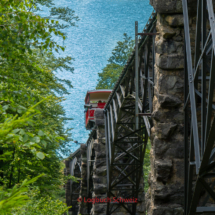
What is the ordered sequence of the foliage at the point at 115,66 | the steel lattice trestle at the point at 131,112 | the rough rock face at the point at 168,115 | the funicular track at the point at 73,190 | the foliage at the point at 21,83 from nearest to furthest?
the foliage at the point at 21,83 → the rough rock face at the point at 168,115 → the steel lattice trestle at the point at 131,112 → the funicular track at the point at 73,190 → the foliage at the point at 115,66

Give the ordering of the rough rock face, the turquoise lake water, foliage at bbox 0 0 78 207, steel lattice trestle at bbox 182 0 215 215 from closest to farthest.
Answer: foliage at bbox 0 0 78 207 < steel lattice trestle at bbox 182 0 215 215 < the rough rock face < the turquoise lake water

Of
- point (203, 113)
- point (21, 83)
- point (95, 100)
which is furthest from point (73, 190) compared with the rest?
point (203, 113)

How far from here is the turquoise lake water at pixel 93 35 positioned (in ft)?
247

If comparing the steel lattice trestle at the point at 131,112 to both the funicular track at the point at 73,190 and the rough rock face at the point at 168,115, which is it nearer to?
the rough rock face at the point at 168,115

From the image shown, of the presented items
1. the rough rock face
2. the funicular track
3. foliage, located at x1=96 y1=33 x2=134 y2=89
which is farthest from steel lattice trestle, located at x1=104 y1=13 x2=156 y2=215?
foliage, located at x1=96 y1=33 x2=134 y2=89

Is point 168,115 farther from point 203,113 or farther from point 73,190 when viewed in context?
point 73,190

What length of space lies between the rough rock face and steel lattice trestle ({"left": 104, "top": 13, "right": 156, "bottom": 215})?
1.00 metres

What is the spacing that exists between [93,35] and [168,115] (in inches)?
2887

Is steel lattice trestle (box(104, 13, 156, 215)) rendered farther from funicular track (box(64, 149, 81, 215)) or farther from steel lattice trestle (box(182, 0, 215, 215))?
funicular track (box(64, 149, 81, 215))

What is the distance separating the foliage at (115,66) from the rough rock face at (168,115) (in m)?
36.5

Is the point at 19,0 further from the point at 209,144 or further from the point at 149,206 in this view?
the point at 149,206

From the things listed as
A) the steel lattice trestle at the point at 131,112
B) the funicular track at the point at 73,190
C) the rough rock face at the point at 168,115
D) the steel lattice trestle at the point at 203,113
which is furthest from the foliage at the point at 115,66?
the steel lattice trestle at the point at 203,113

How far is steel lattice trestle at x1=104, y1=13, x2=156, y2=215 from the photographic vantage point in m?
8.69

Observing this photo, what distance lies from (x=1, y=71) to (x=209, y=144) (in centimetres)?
461
